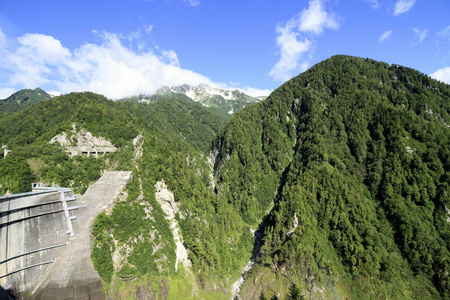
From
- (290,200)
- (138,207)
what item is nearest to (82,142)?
(138,207)

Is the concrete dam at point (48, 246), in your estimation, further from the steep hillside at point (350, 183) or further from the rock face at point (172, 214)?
the steep hillside at point (350, 183)

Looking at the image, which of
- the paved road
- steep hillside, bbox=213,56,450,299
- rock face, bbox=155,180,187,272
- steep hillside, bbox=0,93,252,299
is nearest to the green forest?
steep hillside, bbox=0,93,252,299

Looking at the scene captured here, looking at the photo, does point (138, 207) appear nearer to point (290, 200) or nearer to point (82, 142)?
point (82, 142)

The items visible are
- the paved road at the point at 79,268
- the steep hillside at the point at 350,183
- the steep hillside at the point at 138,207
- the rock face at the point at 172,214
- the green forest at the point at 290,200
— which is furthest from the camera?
the steep hillside at the point at 350,183

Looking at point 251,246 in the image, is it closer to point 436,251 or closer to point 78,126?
point 436,251

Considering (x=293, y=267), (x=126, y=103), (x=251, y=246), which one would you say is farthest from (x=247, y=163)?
(x=126, y=103)

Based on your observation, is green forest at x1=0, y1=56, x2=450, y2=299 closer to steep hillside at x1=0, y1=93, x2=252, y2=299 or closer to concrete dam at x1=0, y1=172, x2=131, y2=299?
steep hillside at x1=0, y1=93, x2=252, y2=299

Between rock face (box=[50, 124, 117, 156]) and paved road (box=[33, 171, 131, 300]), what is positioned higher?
rock face (box=[50, 124, 117, 156])

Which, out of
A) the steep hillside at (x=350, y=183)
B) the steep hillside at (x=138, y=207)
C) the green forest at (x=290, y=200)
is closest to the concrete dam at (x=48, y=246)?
the steep hillside at (x=138, y=207)
